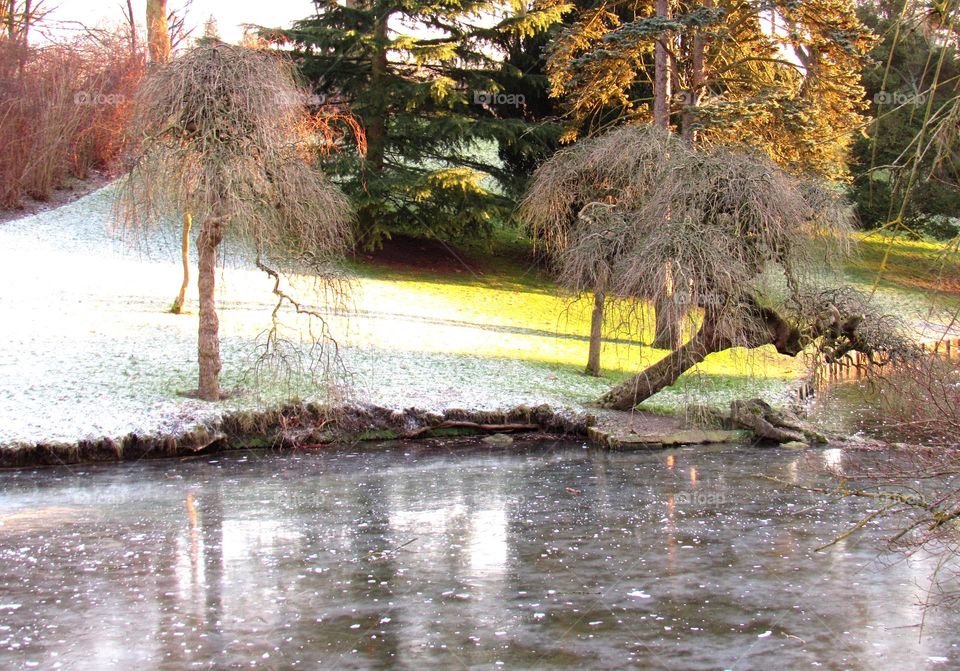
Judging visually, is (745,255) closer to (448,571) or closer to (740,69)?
(448,571)

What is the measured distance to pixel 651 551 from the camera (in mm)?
9820

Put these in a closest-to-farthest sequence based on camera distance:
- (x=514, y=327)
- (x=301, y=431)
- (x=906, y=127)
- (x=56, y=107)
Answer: (x=906, y=127), (x=301, y=431), (x=514, y=327), (x=56, y=107)

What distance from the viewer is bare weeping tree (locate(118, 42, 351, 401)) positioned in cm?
1360

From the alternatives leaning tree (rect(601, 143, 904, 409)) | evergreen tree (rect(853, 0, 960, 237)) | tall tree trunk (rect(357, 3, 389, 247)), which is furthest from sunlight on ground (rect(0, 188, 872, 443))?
evergreen tree (rect(853, 0, 960, 237))

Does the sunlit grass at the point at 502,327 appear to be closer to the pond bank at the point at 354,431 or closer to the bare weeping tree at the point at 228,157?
the pond bank at the point at 354,431

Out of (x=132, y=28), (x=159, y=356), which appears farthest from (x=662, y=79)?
(x=132, y=28)

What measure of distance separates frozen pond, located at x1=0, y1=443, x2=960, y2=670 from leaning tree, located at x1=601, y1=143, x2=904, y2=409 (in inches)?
83.2

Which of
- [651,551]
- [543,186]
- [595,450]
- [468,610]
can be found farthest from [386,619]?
[543,186]

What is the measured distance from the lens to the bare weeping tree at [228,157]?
13.6 metres

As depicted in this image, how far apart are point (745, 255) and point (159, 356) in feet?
33.4

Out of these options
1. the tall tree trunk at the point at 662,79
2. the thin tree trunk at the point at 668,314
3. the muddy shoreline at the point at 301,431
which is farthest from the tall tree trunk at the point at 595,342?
the tall tree trunk at the point at 662,79

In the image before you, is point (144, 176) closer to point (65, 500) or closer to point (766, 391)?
point (65, 500)

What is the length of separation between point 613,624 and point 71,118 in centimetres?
2737

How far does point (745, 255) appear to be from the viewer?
14555 mm
